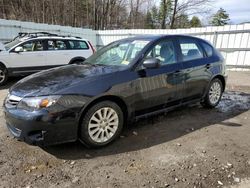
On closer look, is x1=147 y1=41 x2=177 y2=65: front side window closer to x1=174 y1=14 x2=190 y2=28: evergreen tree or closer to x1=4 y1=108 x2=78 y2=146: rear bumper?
x1=4 y1=108 x2=78 y2=146: rear bumper

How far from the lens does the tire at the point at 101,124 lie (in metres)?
3.48

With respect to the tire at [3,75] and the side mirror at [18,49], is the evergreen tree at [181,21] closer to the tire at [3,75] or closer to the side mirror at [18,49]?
the side mirror at [18,49]

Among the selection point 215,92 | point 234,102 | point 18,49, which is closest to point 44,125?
point 215,92

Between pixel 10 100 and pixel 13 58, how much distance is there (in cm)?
549

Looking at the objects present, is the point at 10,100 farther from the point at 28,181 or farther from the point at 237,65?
the point at 237,65

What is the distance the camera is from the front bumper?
3.14 m

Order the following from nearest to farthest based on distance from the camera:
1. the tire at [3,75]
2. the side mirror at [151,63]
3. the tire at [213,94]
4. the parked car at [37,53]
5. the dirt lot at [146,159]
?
the dirt lot at [146,159]
the side mirror at [151,63]
the tire at [213,94]
the tire at [3,75]
the parked car at [37,53]

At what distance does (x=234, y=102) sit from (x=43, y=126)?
4.94 meters

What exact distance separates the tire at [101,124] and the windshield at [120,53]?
833 millimetres

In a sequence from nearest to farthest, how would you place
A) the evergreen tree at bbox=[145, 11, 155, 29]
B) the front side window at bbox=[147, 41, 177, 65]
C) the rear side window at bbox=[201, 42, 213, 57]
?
the front side window at bbox=[147, 41, 177, 65] < the rear side window at bbox=[201, 42, 213, 57] < the evergreen tree at bbox=[145, 11, 155, 29]

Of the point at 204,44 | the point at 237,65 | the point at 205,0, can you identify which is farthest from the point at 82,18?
the point at 204,44

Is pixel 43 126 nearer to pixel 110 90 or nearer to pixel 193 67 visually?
pixel 110 90

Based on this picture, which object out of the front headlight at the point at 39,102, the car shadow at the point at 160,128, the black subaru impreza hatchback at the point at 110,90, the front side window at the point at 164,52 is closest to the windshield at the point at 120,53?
the black subaru impreza hatchback at the point at 110,90

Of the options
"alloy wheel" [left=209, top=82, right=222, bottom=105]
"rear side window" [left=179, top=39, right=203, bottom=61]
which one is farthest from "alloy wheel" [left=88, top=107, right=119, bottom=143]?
"alloy wheel" [left=209, top=82, right=222, bottom=105]
